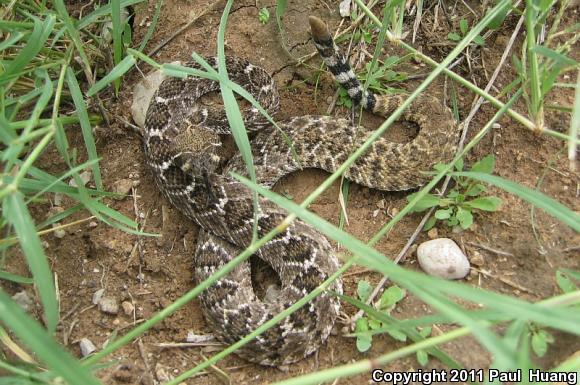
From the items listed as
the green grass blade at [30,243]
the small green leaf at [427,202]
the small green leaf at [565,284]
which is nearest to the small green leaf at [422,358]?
the small green leaf at [565,284]

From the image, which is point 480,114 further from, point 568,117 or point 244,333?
point 244,333

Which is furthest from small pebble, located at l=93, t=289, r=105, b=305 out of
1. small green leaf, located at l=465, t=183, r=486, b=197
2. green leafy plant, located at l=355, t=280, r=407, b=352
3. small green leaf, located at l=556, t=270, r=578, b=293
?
small green leaf, located at l=556, t=270, r=578, b=293

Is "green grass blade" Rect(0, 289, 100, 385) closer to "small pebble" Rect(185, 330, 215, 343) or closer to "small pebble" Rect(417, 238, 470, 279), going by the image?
"small pebble" Rect(185, 330, 215, 343)

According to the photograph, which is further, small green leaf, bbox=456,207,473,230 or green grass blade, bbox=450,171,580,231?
small green leaf, bbox=456,207,473,230

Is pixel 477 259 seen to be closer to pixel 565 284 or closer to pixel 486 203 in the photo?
pixel 486 203

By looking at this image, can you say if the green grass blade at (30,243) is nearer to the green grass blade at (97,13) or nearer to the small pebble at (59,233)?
the small pebble at (59,233)
